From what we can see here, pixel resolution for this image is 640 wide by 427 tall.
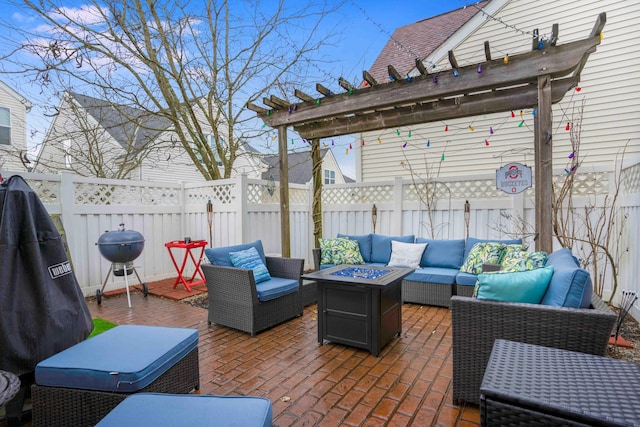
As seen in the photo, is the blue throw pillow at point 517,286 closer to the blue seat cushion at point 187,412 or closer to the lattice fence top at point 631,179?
the blue seat cushion at point 187,412

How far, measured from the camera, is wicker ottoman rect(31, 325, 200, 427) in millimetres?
1698

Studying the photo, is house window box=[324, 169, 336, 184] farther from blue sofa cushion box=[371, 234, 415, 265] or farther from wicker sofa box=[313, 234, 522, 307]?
wicker sofa box=[313, 234, 522, 307]

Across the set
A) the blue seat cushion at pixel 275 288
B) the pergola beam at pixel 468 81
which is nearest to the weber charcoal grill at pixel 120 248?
the blue seat cushion at pixel 275 288

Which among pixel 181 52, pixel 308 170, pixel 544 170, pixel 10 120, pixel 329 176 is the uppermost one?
pixel 181 52

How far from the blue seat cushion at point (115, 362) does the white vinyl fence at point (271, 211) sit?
333cm

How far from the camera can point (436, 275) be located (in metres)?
4.29

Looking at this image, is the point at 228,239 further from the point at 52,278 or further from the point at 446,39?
the point at 446,39

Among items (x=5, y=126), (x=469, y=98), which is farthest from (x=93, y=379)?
(x=5, y=126)

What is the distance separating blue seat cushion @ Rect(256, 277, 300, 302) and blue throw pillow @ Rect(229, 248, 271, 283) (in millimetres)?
77

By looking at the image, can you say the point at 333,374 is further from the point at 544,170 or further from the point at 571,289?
the point at 544,170

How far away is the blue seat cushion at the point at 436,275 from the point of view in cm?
421

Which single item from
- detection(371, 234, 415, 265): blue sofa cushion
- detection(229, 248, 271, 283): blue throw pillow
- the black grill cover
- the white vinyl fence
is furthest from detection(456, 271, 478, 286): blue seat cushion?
the black grill cover

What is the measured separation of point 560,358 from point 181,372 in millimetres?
2144

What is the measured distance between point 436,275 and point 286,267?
1957mm
